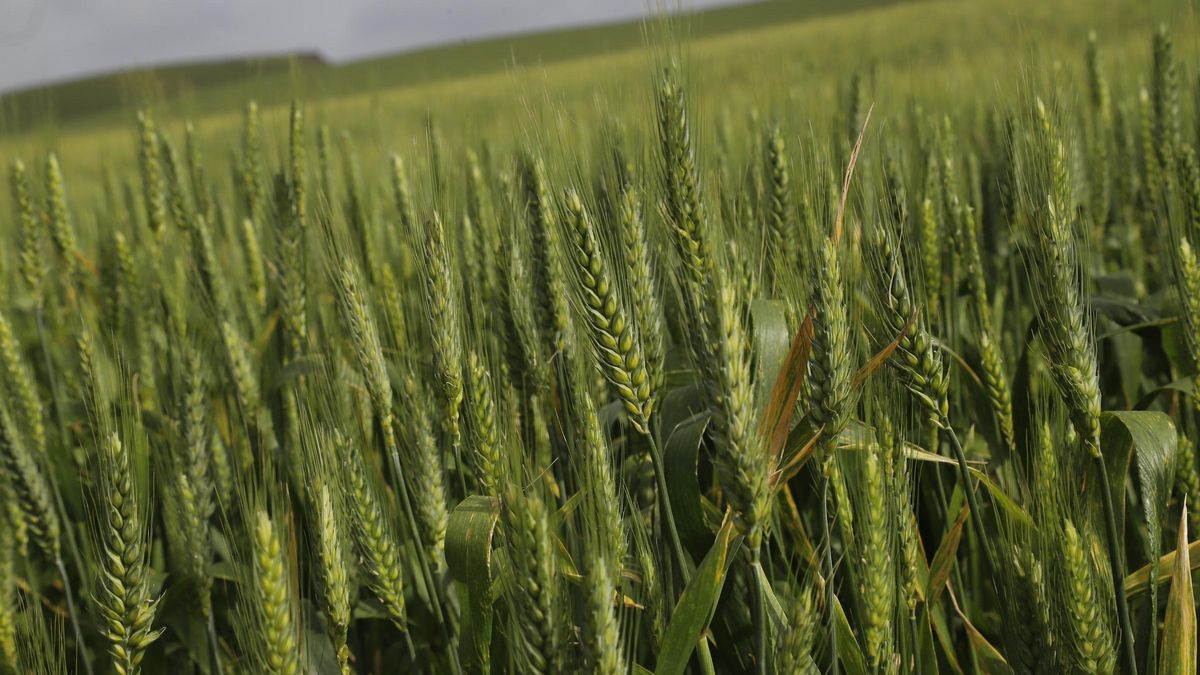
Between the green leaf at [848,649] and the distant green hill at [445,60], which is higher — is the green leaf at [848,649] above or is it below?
below

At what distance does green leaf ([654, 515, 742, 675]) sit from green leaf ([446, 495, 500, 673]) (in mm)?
260

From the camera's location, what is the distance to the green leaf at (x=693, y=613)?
1.06m

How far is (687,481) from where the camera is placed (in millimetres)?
1328

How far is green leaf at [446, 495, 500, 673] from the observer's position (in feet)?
3.99

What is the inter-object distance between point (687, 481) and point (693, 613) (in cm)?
29

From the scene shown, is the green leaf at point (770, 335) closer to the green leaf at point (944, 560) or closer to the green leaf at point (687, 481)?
the green leaf at point (687, 481)

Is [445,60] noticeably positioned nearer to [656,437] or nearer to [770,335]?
[770,335]

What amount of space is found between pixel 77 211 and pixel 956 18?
17283 millimetres

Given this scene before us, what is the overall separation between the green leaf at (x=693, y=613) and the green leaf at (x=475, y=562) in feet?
0.85

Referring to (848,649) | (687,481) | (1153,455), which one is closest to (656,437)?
(687,481)

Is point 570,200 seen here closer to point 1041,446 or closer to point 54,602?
point 1041,446

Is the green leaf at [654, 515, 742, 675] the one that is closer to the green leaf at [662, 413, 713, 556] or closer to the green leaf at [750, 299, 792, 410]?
the green leaf at [662, 413, 713, 556]

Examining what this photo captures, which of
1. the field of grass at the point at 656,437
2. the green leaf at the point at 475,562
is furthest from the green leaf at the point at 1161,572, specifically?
the green leaf at the point at 475,562

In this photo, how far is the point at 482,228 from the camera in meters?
2.08
